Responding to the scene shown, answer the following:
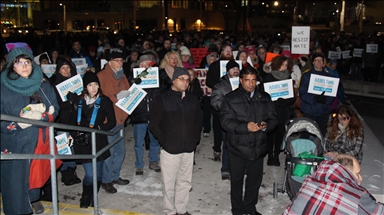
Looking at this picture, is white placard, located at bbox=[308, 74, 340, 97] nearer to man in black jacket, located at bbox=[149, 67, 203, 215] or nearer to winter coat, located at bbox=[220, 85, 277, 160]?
winter coat, located at bbox=[220, 85, 277, 160]

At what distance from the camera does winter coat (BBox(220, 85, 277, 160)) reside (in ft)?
17.4

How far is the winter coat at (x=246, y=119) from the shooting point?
5293mm

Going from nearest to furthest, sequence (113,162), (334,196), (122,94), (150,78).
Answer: (334,196)
(122,94)
(113,162)
(150,78)

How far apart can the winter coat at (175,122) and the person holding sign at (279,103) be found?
8.59ft

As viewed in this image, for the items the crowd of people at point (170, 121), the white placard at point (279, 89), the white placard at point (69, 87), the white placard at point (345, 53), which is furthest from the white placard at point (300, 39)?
the white placard at point (345, 53)

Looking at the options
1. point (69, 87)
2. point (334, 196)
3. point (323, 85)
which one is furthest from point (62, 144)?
point (323, 85)

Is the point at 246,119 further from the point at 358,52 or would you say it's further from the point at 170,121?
the point at 358,52

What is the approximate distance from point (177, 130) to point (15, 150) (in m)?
1.92

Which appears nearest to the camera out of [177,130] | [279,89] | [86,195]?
[177,130]

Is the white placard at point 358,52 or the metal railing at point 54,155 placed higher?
the white placard at point 358,52

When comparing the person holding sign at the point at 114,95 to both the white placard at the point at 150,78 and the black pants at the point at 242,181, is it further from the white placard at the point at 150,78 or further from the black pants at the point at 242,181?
the black pants at the point at 242,181

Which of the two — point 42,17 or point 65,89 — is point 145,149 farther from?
point 42,17

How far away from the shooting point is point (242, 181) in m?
5.58

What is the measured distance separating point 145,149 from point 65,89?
2.92m
